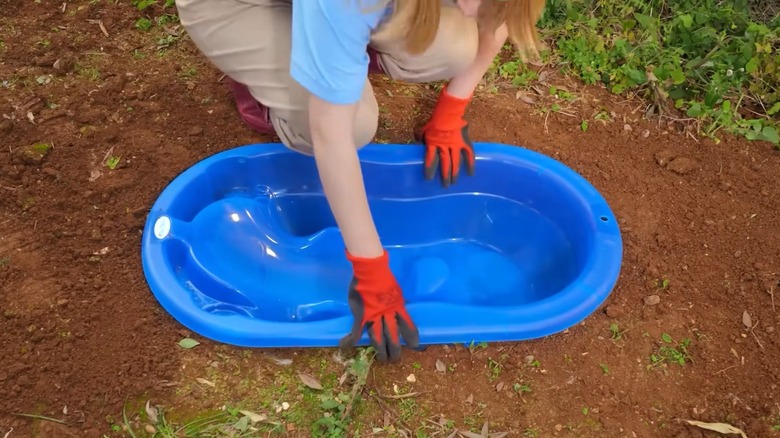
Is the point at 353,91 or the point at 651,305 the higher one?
the point at 353,91

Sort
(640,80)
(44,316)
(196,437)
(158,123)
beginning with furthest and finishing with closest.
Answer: (640,80) → (158,123) → (44,316) → (196,437)

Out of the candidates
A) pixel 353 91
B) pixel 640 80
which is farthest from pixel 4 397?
pixel 640 80

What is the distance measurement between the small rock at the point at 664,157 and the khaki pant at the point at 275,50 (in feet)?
2.09

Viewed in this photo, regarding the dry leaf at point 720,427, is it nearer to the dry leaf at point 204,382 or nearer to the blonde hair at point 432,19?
the blonde hair at point 432,19

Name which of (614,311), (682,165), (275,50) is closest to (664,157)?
(682,165)

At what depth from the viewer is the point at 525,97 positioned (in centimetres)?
202

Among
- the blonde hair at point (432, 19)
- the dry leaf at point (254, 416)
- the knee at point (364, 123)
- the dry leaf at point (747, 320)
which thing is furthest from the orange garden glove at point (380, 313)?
the dry leaf at point (747, 320)

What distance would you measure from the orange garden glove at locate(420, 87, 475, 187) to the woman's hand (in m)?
0.40

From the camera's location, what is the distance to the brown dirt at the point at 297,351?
1.38 m

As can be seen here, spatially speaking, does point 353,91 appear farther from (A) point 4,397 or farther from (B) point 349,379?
(A) point 4,397

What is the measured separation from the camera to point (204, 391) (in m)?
1.38

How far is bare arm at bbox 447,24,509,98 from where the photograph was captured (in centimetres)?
164

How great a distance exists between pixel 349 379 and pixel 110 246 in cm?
65

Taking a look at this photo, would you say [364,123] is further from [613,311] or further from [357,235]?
[613,311]
